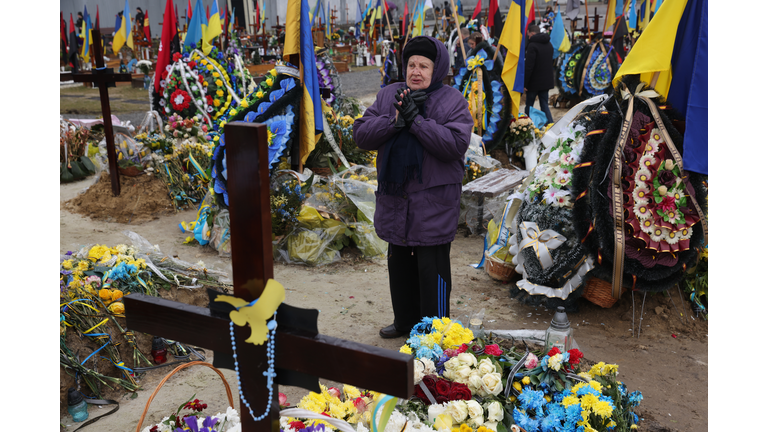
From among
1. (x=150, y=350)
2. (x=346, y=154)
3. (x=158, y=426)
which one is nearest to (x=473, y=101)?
(x=346, y=154)

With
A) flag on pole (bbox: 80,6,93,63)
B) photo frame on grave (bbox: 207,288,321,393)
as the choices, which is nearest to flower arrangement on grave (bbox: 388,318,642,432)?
photo frame on grave (bbox: 207,288,321,393)

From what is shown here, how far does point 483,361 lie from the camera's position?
2215mm

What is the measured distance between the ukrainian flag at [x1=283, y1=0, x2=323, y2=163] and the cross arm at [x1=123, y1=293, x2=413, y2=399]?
3.67m

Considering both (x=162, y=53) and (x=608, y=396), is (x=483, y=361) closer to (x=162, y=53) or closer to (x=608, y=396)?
(x=608, y=396)

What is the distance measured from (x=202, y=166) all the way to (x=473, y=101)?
11.2 ft

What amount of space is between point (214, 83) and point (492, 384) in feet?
20.6

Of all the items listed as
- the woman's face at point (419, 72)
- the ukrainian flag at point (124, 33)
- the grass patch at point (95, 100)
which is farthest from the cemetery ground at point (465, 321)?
the ukrainian flag at point (124, 33)

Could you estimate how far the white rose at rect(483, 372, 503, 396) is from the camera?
212cm

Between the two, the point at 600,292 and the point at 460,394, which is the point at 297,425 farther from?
the point at 600,292

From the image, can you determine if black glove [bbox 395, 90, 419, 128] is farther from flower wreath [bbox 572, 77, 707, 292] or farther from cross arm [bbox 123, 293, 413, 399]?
cross arm [bbox 123, 293, 413, 399]

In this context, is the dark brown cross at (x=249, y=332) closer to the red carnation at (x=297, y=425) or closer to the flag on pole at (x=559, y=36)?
the red carnation at (x=297, y=425)

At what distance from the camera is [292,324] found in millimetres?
1237

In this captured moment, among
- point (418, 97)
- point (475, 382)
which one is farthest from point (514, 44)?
point (475, 382)

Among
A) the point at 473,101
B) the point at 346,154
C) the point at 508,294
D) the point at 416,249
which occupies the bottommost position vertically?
the point at 508,294
